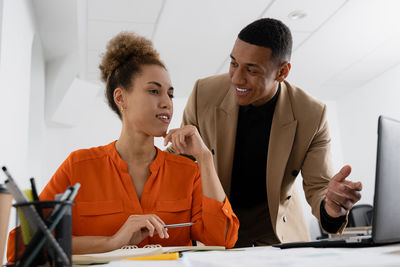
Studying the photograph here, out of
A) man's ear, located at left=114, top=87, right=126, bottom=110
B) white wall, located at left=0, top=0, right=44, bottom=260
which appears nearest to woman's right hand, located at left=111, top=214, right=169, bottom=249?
man's ear, located at left=114, top=87, right=126, bottom=110

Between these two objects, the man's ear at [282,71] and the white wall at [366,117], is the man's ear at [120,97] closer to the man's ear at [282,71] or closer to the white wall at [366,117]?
the man's ear at [282,71]

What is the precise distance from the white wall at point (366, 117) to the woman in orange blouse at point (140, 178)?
4835mm

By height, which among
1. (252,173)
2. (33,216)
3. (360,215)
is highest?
(252,173)

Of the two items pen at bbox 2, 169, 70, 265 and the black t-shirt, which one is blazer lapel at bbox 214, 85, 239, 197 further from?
pen at bbox 2, 169, 70, 265

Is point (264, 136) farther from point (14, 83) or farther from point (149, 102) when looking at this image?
point (14, 83)

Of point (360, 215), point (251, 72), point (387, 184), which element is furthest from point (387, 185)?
point (360, 215)

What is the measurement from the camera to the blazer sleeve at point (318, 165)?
72.5 inches

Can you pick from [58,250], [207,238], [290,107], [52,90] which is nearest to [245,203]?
[290,107]

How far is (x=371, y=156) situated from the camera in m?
6.14

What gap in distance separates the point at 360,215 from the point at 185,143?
5.13m

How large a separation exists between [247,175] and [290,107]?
40 centimetres

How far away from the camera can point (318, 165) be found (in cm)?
186

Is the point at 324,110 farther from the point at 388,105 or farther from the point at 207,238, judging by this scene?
the point at 388,105

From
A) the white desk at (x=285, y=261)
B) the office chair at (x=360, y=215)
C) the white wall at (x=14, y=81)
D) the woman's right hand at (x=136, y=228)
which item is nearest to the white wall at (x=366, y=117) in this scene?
the office chair at (x=360, y=215)
